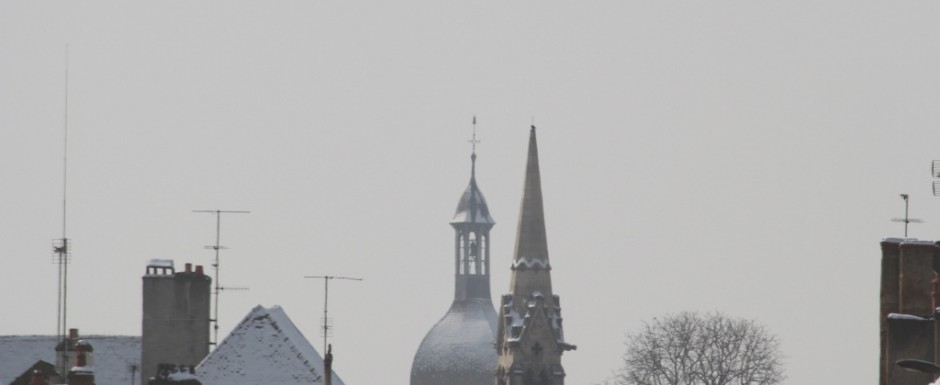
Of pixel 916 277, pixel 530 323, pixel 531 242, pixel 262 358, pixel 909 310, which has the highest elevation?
pixel 531 242

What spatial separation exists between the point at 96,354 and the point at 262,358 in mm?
15928

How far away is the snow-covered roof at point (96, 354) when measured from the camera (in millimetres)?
88625

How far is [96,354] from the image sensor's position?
90.2 m

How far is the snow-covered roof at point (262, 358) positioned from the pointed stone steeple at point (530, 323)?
7221 cm

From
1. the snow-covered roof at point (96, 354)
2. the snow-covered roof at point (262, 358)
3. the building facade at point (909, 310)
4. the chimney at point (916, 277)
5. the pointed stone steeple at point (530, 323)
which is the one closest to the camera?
the building facade at point (909, 310)

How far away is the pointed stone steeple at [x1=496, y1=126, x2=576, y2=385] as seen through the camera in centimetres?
14825

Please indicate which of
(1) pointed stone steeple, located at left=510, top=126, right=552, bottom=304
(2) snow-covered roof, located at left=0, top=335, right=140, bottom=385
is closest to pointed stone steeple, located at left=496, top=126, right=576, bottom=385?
(1) pointed stone steeple, located at left=510, top=126, right=552, bottom=304

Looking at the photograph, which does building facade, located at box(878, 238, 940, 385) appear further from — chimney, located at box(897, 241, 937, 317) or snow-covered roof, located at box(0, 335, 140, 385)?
snow-covered roof, located at box(0, 335, 140, 385)

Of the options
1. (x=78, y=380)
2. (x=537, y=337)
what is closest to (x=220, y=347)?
(x=78, y=380)

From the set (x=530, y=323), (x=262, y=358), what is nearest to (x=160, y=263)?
(x=262, y=358)

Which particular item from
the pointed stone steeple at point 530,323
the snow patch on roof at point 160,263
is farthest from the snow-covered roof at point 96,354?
the pointed stone steeple at point 530,323

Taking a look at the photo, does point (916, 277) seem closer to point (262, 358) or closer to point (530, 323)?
point (262, 358)

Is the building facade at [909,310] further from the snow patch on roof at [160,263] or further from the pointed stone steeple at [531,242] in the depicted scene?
the pointed stone steeple at [531,242]

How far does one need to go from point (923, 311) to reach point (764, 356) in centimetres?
8422
